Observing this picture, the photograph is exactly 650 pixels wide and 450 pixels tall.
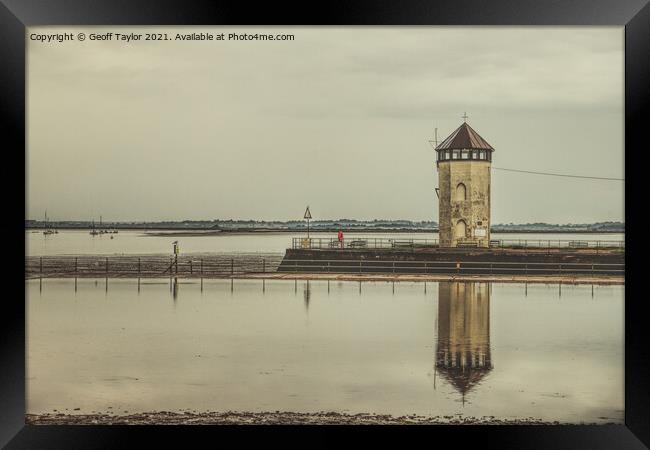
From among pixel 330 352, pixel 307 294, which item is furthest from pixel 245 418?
pixel 307 294

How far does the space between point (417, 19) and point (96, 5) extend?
111 inches

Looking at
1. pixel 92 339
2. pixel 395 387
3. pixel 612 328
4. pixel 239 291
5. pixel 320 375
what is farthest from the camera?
pixel 239 291

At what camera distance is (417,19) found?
680cm

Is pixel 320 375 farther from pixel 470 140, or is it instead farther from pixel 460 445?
pixel 470 140

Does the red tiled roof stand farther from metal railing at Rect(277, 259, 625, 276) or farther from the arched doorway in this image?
metal railing at Rect(277, 259, 625, 276)

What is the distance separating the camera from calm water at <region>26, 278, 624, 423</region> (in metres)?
9.29

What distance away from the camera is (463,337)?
13.1m

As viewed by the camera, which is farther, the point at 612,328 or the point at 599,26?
the point at 612,328

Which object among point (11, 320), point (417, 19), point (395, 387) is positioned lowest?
point (395, 387)

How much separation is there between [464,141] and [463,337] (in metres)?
17.6

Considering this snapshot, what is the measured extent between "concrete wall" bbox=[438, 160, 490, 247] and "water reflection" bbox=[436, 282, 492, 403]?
9.32 metres

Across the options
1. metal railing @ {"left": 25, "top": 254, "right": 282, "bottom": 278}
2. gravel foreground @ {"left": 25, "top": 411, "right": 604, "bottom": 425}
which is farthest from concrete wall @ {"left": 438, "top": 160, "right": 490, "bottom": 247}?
gravel foreground @ {"left": 25, "top": 411, "right": 604, "bottom": 425}

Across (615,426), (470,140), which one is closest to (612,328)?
(615,426)

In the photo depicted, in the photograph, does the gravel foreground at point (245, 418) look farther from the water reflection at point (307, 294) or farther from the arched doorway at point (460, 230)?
the arched doorway at point (460, 230)
